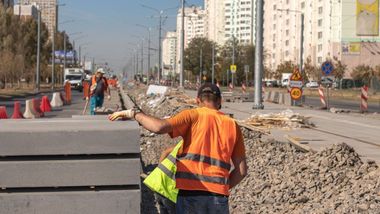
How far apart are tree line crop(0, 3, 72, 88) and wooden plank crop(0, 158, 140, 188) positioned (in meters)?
64.7

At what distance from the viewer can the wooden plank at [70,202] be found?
5582 millimetres

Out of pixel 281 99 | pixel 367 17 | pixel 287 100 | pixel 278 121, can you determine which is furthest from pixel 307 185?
pixel 367 17

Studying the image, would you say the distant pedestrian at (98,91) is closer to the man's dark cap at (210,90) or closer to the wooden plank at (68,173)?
the wooden plank at (68,173)

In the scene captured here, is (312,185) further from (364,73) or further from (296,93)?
(364,73)

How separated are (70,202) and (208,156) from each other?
1.55 meters

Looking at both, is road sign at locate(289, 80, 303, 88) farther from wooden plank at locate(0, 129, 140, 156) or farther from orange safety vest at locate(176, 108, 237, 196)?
orange safety vest at locate(176, 108, 237, 196)

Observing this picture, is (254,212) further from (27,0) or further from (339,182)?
(27,0)

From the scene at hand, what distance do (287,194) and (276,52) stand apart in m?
148

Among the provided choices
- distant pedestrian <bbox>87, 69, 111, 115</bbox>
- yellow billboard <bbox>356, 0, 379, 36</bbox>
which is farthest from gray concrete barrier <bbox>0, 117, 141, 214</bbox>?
yellow billboard <bbox>356, 0, 379, 36</bbox>

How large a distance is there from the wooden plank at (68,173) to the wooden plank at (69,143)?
0.28ft

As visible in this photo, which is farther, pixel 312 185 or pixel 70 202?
pixel 312 185

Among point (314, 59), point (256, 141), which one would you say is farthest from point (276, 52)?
point (256, 141)

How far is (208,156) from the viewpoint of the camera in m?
4.67

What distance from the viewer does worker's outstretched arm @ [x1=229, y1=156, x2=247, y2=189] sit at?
4910 mm
